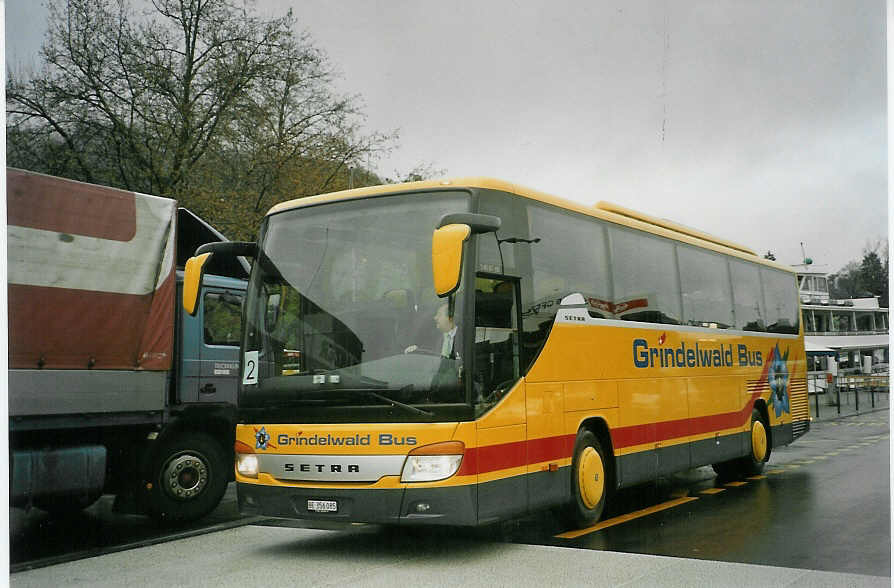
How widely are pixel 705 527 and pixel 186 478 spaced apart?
17.6 ft

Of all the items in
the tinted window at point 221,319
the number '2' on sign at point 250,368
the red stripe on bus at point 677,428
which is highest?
the tinted window at point 221,319

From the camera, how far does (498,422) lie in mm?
7492

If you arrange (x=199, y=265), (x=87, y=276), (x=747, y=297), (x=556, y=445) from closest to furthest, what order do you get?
(x=556, y=445), (x=199, y=265), (x=87, y=276), (x=747, y=297)

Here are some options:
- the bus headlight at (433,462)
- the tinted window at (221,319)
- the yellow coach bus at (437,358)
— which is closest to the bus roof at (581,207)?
the yellow coach bus at (437,358)

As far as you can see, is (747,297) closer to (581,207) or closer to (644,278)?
(644,278)

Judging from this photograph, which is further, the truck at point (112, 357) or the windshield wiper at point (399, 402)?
the truck at point (112, 357)

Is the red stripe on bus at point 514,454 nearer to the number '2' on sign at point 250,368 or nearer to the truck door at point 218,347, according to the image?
the number '2' on sign at point 250,368

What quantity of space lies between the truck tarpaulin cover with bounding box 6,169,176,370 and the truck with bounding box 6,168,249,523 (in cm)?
1

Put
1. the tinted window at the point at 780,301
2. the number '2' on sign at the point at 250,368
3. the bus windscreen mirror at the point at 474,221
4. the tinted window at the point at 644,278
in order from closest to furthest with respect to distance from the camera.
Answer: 1. the bus windscreen mirror at the point at 474,221
2. the number '2' on sign at the point at 250,368
3. the tinted window at the point at 644,278
4. the tinted window at the point at 780,301

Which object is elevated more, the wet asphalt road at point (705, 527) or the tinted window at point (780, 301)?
the tinted window at point (780, 301)

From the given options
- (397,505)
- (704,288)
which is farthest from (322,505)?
(704,288)

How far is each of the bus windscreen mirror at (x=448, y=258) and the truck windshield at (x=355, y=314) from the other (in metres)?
0.76

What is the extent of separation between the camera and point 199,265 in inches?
333

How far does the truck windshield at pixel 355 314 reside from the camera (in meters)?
7.24
